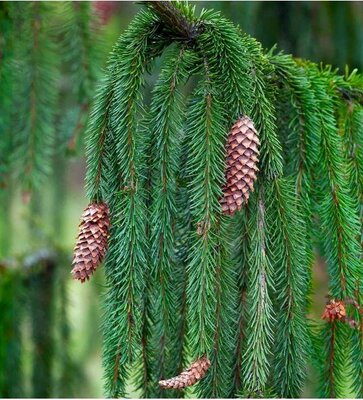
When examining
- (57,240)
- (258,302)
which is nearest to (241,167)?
(258,302)

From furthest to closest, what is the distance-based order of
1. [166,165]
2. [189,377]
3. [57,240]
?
[57,240] < [166,165] < [189,377]

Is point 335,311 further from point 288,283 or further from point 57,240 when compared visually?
point 57,240

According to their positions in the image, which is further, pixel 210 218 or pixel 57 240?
pixel 57 240

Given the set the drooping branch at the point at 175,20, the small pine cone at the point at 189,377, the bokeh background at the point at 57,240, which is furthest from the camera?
the bokeh background at the point at 57,240

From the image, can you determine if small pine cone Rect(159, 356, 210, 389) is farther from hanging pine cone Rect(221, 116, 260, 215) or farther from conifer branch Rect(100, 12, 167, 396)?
hanging pine cone Rect(221, 116, 260, 215)

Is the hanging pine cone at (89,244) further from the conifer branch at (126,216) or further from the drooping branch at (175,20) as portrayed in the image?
the drooping branch at (175,20)

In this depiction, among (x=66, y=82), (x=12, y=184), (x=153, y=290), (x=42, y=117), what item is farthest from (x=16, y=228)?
(x=153, y=290)

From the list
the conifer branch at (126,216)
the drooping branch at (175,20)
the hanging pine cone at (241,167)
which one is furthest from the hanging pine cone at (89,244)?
the drooping branch at (175,20)
